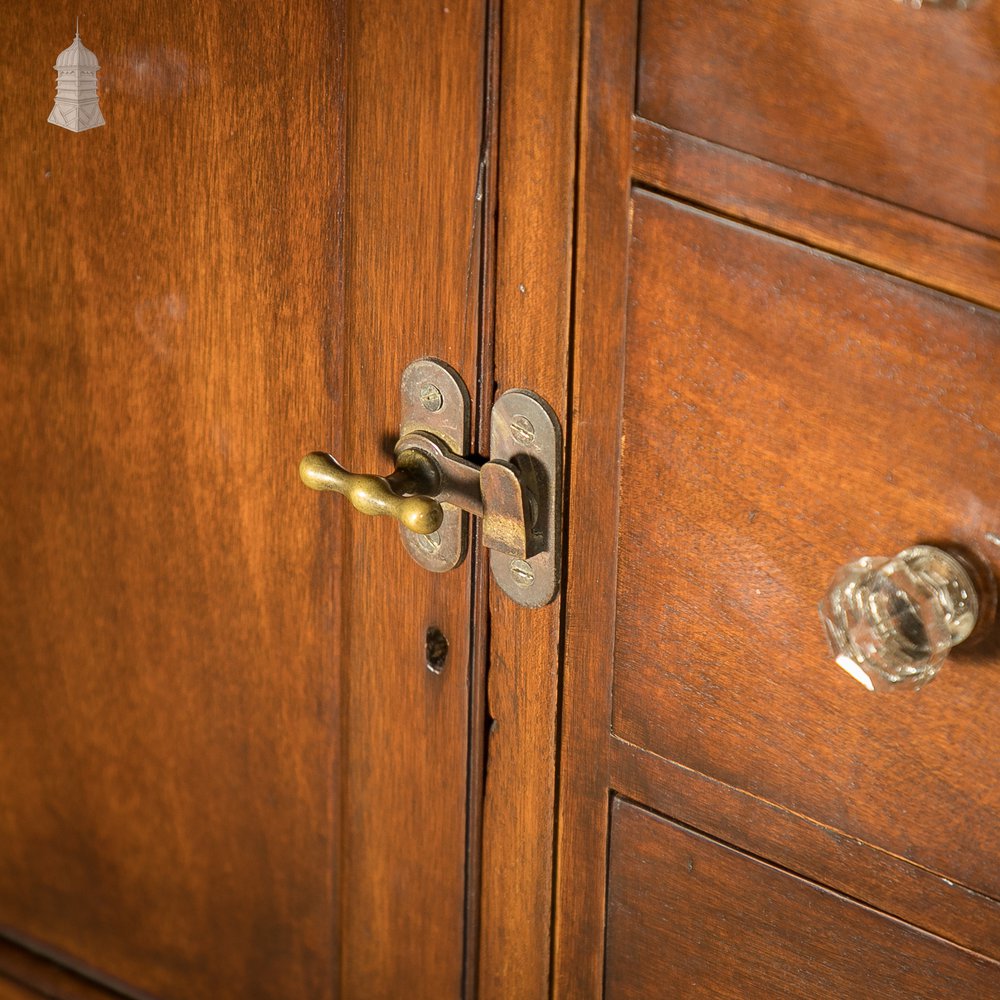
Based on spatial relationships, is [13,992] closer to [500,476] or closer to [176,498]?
[176,498]

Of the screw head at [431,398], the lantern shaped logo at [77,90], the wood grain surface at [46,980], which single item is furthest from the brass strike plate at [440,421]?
the wood grain surface at [46,980]

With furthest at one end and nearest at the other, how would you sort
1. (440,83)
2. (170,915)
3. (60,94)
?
(170,915) → (60,94) → (440,83)

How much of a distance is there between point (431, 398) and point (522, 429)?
Result: 0.06 metres

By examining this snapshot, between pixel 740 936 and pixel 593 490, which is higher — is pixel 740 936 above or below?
below

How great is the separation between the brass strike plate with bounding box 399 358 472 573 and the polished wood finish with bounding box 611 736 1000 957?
0.42ft

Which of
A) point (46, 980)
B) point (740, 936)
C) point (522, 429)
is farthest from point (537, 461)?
point (46, 980)

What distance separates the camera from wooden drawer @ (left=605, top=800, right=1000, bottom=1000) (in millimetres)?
643

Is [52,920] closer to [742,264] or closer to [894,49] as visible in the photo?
[742,264]

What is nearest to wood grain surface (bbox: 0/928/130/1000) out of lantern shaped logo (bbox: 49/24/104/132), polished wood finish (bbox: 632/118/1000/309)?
lantern shaped logo (bbox: 49/24/104/132)

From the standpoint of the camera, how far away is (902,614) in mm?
561

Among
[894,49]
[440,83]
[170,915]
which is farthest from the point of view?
[170,915]

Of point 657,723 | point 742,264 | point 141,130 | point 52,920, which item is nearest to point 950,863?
point 657,723

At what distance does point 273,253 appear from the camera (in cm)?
75

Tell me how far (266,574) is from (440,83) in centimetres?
30
